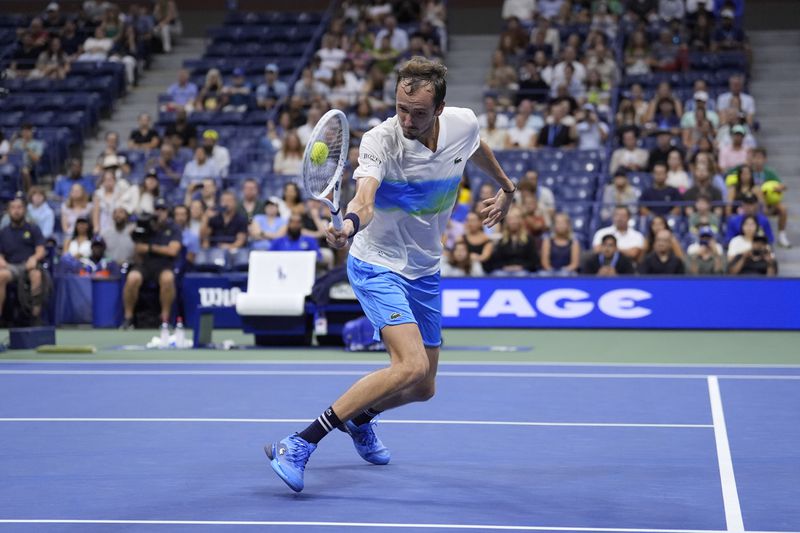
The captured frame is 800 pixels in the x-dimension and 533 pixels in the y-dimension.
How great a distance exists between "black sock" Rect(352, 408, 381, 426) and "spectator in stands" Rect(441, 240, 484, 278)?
9.64 m

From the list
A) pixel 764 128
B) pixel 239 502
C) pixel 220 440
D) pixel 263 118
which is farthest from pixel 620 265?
pixel 239 502

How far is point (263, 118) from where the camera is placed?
21656 millimetres

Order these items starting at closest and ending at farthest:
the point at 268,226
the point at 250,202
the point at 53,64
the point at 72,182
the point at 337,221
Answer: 1. the point at 337,221
2. the point at 268,226
3. the point at 250,202
4. the point at 72,182
5. the point at 53,64

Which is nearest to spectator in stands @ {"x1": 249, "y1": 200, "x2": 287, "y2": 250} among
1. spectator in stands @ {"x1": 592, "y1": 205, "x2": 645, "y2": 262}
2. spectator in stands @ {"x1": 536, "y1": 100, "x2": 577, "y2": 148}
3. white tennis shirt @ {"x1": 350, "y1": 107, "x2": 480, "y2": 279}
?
spectator in stands @ {"x1": 592, "y1": 205, "x2": 645, "y2": 262}

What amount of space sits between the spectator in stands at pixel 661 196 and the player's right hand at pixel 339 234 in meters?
12.3

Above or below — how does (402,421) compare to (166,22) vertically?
below

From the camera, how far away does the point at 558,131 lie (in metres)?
19.1

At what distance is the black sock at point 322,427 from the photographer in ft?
20.1

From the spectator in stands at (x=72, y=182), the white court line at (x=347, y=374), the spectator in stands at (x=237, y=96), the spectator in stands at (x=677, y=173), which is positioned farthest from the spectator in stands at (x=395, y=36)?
the white court line at (x=347, y=374)

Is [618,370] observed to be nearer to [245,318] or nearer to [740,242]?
[245,318]

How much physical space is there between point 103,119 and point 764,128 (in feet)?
38.3

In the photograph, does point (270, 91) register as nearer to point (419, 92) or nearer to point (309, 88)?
point (309, 88)

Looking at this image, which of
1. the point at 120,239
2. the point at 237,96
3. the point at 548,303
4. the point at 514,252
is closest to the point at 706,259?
the point at 548,303

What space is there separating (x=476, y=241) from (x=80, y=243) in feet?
17.7
